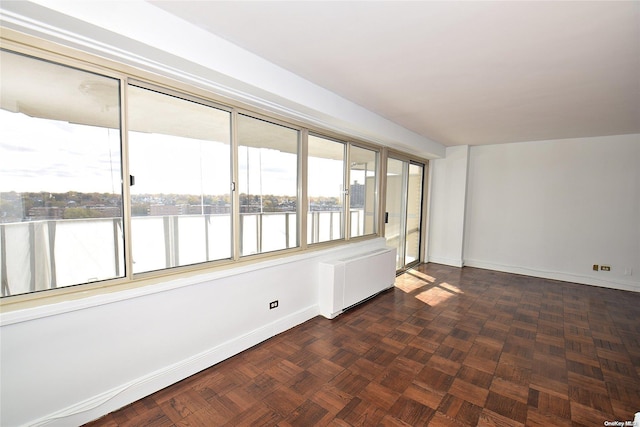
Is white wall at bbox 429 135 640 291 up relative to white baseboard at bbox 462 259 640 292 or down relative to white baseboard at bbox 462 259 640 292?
up

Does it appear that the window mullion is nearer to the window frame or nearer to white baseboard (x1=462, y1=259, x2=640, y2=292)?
the window frame

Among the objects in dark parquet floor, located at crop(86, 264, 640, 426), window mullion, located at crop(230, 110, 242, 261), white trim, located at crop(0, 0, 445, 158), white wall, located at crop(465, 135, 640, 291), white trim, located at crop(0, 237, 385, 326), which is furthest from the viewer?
white wall, located at crop(465, 135, 640, 291)

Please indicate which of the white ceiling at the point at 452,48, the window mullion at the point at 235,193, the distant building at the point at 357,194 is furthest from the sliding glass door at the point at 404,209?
the window mullion at the point at 235,193

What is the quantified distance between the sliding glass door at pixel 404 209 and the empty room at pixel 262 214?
1.38 meters

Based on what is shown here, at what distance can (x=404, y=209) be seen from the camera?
5445 mm

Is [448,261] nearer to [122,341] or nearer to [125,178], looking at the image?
[122,341]

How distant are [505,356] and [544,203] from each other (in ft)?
12.2

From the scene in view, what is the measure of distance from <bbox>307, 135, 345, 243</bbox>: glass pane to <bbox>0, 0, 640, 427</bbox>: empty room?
3 cm

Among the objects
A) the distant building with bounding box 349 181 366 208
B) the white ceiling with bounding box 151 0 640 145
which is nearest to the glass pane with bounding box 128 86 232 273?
→ the white ceiling with bounding box 151 0 640 145

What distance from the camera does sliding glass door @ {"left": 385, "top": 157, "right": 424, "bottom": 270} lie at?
16.7 feet

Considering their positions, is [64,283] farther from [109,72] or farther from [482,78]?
[482,78]

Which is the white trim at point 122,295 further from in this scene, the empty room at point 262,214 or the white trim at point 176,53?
the white trim at point 176,53

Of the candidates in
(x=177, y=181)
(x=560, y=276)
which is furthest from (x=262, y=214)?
(x=560, y=276)

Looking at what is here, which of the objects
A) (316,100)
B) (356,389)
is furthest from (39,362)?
(316,100)
